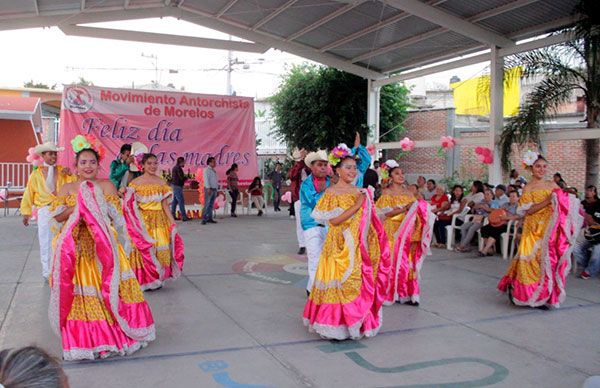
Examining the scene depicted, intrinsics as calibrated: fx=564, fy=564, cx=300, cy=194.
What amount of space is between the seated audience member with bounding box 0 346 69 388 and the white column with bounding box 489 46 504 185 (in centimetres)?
1252

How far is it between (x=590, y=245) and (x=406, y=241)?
352 centimetres

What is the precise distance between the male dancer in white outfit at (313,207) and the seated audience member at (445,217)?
17.7 feet

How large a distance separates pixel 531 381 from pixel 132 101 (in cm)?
1320

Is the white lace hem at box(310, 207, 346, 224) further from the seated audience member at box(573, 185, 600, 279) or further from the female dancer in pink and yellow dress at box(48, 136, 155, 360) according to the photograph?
the seated audience member at box(573, 185, 600, 279)

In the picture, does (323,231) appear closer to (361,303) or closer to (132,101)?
(361,303)

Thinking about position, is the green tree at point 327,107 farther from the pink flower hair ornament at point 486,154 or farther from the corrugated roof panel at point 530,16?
the corrugated roof panel at point 530,16

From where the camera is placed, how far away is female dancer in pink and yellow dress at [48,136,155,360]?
4.07 metres

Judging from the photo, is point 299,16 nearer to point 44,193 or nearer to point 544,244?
point 44,193

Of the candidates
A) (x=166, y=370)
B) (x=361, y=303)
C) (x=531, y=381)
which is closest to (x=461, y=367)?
(x=531, y=381)

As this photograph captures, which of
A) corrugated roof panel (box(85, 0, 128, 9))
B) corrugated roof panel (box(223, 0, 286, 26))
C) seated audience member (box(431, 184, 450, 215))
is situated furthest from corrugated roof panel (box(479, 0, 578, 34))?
corrugated roof panel (box(85, 0, 128, 9))

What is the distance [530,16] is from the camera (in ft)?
38.0

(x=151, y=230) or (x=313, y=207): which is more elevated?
(x=313, y=207)

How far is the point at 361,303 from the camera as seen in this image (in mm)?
4688

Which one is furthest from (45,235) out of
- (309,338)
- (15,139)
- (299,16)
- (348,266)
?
(15,139)
